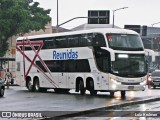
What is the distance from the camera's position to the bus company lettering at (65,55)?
30.7 meters

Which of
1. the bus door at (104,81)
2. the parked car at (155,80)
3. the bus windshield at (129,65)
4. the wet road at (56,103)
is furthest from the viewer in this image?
the parked car at (155,80)

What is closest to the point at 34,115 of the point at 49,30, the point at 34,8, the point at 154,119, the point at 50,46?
the point at 154,119

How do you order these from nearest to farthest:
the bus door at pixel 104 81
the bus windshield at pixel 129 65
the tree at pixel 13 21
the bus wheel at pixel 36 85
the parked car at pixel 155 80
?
the bus windshield at pixel 129 65
the bus door at pixel 104 81
the bus wheel at pixel 36 85
the parked car at pixel 155 80
the tree at pixel 13 21

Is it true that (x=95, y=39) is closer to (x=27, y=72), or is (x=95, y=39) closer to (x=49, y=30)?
(x=27, y=72)

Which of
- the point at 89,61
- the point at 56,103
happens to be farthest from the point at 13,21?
the point at 56,103

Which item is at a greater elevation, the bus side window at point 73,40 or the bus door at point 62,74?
the bus side window at point 73,40

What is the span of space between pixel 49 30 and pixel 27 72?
6948 cm

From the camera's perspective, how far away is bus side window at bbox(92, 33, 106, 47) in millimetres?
28494

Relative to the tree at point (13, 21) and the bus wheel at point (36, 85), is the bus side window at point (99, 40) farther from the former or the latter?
the tree at point (13, 21)

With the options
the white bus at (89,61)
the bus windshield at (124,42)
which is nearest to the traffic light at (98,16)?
the white bus at (89,61)

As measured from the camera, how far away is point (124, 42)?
28547 mm

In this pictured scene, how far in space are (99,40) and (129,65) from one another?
7.47 feet

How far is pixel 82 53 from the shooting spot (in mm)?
29984

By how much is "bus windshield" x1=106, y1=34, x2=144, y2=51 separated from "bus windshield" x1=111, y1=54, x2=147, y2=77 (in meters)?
0.52
